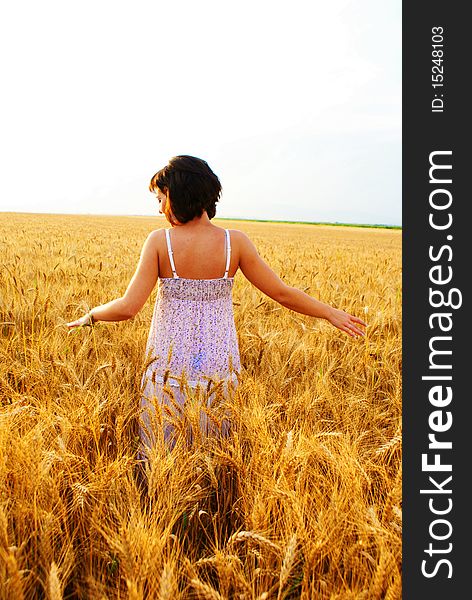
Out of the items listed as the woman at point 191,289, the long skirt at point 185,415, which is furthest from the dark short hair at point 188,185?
the long skirt at point 185,415

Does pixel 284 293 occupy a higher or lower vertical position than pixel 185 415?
higher

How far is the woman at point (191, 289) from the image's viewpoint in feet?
6.46

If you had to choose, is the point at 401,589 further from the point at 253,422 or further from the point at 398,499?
the point at 253,422

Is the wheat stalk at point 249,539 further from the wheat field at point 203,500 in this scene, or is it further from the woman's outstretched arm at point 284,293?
the woman's outstretched arm at point 284,293

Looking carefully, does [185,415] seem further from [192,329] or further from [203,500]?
[192,329]

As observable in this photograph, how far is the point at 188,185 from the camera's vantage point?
6.34 ft

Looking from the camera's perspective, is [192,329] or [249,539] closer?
[249,539]

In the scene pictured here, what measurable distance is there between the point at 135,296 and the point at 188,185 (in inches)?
19.0

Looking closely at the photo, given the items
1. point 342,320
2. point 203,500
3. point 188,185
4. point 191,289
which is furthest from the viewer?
point 342,320

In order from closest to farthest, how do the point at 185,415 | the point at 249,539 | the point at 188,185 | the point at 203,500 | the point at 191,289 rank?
1. the point at 249,539
2. the point at 203,500
3. the point at 185,415
4. the point at 188,185
5. the point at 191,289

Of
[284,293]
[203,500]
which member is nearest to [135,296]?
[284,293]

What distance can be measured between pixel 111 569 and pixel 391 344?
2.15m

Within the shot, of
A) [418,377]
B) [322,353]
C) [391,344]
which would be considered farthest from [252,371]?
[418,377]

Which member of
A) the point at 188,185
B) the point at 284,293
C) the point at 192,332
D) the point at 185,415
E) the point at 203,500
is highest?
the point at 188,185
